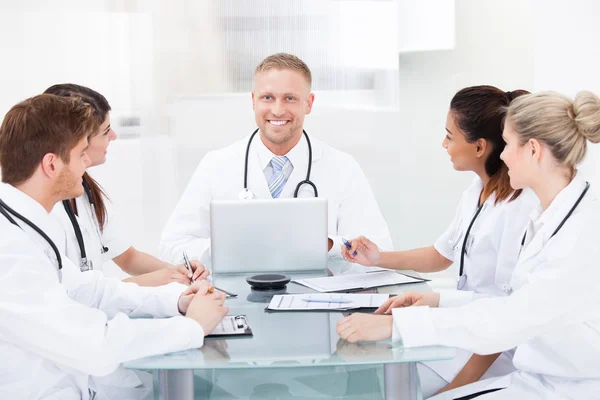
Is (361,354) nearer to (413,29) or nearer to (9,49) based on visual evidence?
(413,29)

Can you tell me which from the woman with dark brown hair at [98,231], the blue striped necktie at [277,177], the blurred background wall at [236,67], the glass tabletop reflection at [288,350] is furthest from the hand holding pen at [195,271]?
the blurred background wall at [236,67]

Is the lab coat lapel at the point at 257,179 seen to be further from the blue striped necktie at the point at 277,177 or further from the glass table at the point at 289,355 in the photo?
the glass table at the point at 289,355

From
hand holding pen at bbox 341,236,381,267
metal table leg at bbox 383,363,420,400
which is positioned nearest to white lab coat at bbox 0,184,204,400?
metal table leg at bbox 383,363,420,400

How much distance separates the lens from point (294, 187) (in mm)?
2938

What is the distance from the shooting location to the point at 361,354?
142cm

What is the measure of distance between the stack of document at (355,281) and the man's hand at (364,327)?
430 mm

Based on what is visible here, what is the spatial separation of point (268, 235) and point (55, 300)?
0.94 m

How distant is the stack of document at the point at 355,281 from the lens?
2.02 meters

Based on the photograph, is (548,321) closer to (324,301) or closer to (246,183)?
(324,301)

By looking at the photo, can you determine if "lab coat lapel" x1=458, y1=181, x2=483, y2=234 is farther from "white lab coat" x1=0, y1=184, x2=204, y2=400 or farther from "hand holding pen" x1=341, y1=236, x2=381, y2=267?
"white lab coat" x1=0, y1=184, x2=204, y2=400

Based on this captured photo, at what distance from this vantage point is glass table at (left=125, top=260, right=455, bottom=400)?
4.54ft

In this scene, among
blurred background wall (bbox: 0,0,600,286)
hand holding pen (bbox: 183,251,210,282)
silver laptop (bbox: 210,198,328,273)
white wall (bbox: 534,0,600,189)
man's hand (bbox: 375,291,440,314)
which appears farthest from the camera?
blurred background wall (bbox: 0,0,600,286)

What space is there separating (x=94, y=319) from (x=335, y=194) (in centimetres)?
165

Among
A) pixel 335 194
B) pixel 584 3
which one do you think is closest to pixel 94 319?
pixel 335 194
